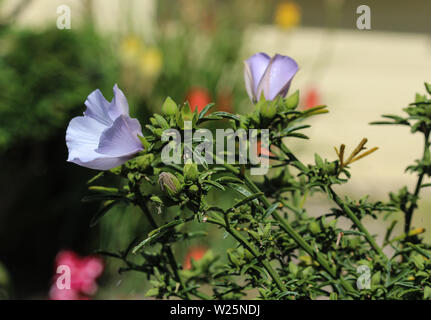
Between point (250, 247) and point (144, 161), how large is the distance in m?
0.16

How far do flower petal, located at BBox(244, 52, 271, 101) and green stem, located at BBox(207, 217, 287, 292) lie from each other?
20cm

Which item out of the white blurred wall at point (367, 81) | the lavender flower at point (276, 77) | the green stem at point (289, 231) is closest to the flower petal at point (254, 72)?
the lavender flower at point (276, 77)

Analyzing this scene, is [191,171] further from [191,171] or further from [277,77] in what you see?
[277,77]

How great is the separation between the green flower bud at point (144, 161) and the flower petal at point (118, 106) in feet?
0.18

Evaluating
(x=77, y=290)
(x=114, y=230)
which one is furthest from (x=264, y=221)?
(x=114, y=230)

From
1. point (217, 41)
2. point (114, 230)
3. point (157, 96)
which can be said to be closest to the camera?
point (114, 230)

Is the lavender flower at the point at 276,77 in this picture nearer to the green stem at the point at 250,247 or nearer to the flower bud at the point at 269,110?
the flower bud at the point at 269,110

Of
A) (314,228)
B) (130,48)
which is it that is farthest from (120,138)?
(130,48)

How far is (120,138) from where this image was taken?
570 mm
